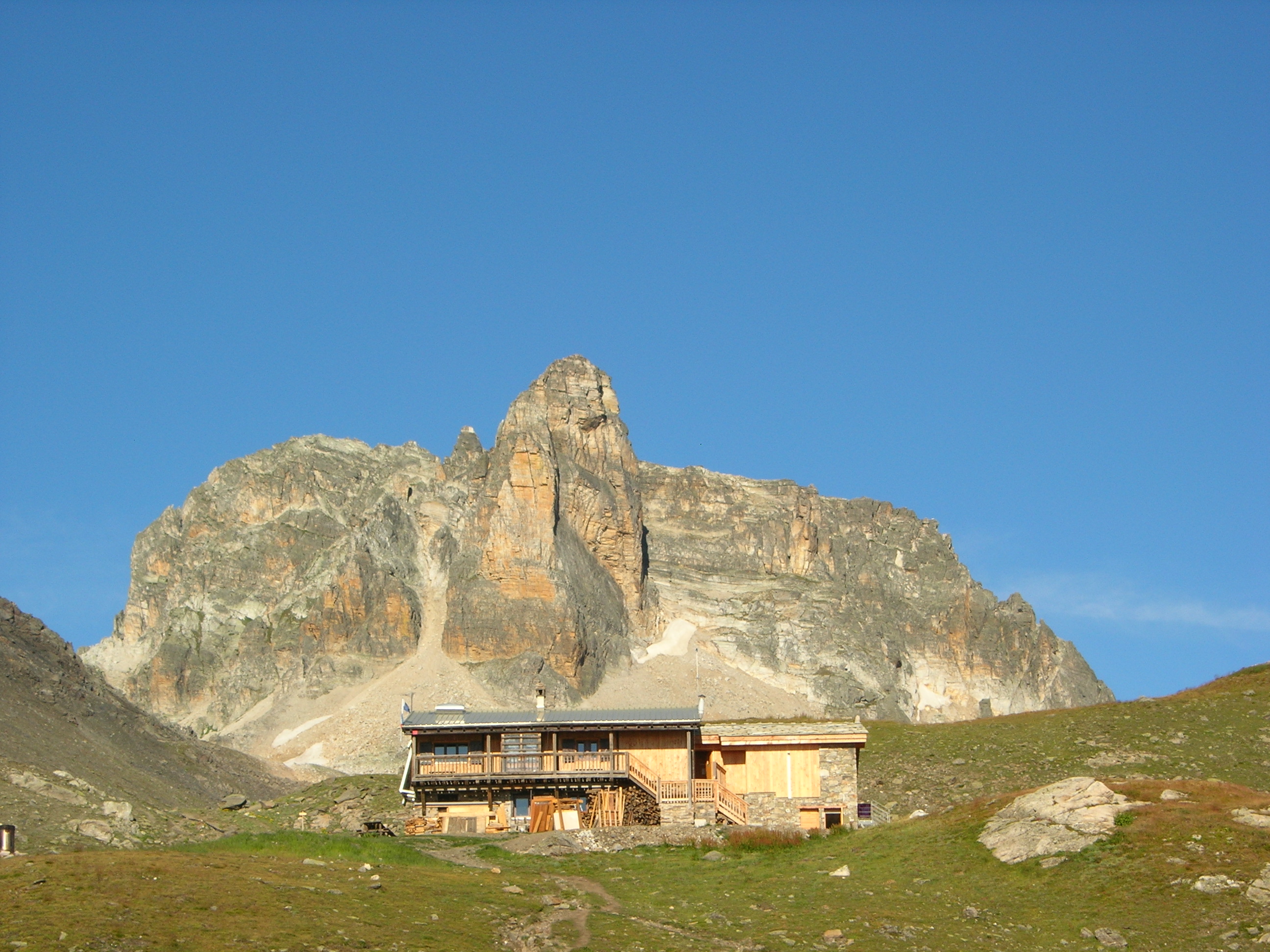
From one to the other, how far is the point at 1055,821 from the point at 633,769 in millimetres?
18379

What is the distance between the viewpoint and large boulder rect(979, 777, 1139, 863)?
47.2 metres

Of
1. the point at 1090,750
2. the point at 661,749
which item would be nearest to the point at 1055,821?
the point at 661,749

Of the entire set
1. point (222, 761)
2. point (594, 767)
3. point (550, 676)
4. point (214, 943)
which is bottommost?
point (214, 943)

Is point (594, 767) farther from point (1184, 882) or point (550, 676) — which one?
point (550, 676)

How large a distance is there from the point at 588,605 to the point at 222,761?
297 feet

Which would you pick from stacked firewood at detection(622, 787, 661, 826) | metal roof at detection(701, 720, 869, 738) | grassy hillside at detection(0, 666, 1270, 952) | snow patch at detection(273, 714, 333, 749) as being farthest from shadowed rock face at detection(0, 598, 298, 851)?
snow patch at detection(273, 714, 333, 749)

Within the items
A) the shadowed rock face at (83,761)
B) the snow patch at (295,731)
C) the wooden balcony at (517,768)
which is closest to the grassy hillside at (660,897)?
the shadowed rock face at (83,761)

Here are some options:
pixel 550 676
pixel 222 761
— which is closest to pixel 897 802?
pixel 222 761

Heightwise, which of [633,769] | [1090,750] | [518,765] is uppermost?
[1090,750]

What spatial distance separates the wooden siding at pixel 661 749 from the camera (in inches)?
2450

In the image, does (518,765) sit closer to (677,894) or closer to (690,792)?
(690,792)

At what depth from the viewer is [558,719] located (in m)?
63.3

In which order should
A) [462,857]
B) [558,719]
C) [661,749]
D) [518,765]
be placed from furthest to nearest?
[558,719]
[518,765]
[661,749]
[462,857]

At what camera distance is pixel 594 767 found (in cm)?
6200
